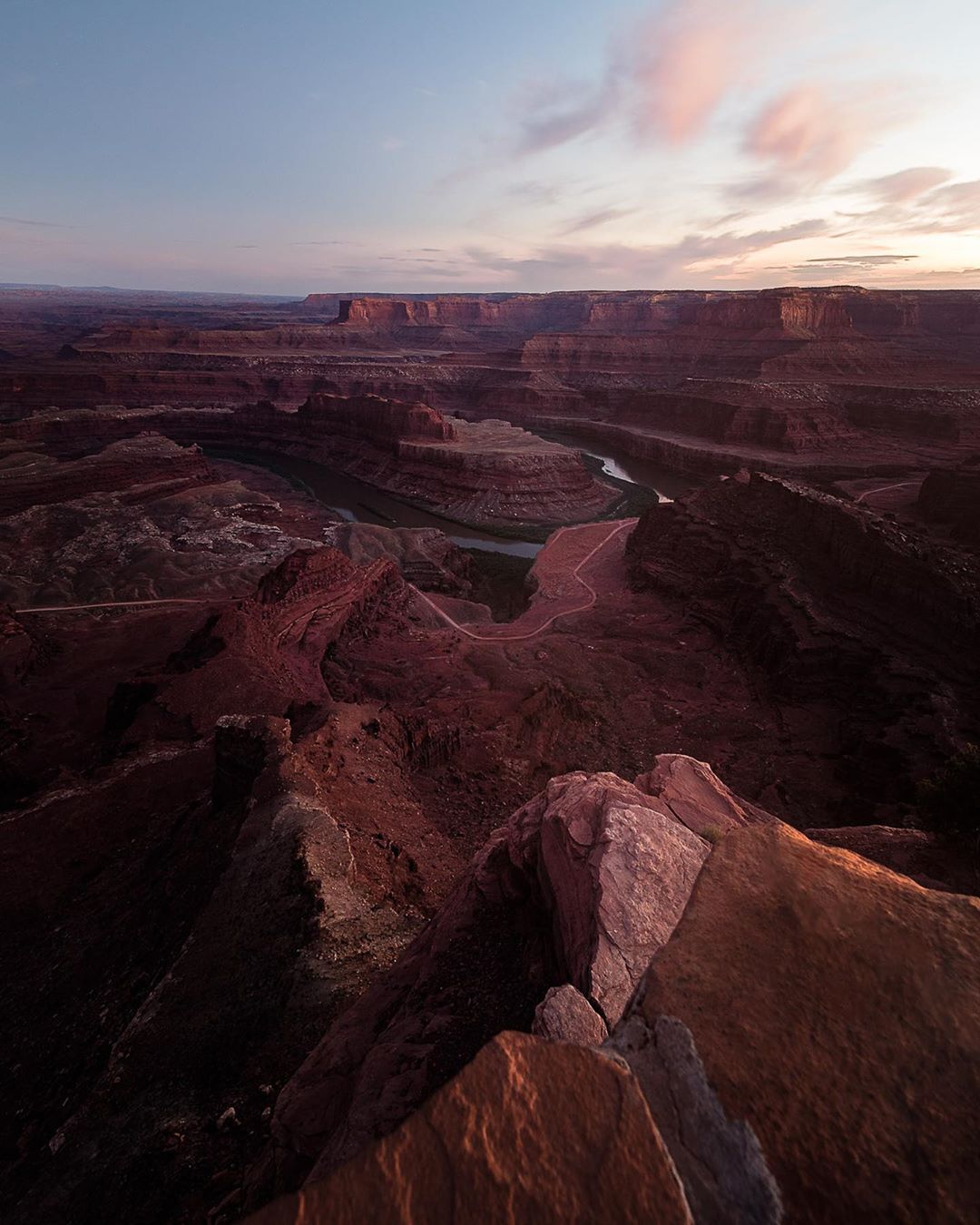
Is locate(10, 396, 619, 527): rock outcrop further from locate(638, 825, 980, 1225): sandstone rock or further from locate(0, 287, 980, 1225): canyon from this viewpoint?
locate(638, 825, 980, 1225): sandstone rock

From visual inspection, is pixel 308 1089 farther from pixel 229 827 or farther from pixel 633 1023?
pixel 229 827

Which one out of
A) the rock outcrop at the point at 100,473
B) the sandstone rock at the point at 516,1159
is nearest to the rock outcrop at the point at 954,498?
the sandstone rock at the point at 516,1159

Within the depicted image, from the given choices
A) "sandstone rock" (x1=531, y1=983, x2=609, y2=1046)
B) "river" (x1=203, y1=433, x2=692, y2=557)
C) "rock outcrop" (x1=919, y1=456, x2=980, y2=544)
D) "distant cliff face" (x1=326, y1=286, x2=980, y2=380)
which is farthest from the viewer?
"distant cliff face" (x1=326, y1=286, x2=980, y2=380)

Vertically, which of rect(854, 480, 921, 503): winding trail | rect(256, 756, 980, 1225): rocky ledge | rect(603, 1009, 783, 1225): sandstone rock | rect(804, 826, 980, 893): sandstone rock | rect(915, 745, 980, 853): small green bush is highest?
rect(256, 756, 980, 1225): rocky ledge

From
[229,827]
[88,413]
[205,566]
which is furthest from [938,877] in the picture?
[88,413]

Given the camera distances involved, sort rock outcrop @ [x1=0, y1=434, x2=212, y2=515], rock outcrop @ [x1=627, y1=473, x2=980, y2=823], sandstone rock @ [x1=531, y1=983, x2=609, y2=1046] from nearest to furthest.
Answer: sandstone rock @ [x1=531, y1=983, x2=609, y2=1046] < rock outcrop @ [x1=627, y1=473, x2=980, y2=823] < rock outcrop @ [x1=0, y1=434, x2=212, y2=515]

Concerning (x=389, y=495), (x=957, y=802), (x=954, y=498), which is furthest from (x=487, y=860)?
(x=389, y=495)

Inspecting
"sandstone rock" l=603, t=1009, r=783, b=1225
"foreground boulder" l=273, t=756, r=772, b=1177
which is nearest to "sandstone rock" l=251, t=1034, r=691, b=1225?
"sandstone rock" l=603, t=1009, r=783, b=1225
